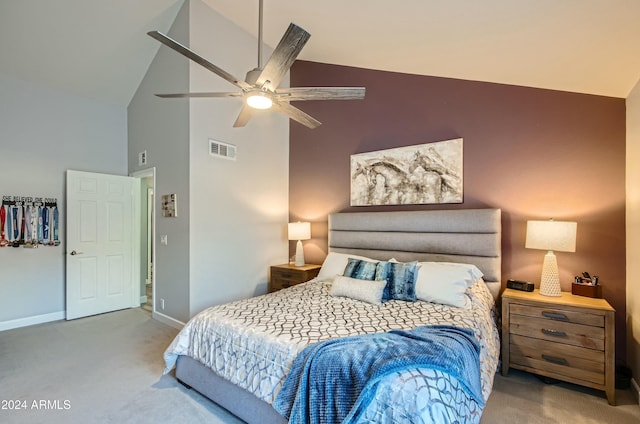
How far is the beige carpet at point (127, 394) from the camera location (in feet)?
7.14

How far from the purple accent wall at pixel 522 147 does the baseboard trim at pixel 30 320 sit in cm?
423

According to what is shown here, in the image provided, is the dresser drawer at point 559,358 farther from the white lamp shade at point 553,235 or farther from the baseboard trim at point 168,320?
the baseboard trim at point 168,320

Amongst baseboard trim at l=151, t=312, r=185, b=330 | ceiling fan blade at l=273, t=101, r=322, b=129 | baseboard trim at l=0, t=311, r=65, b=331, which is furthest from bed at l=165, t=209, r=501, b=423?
baseboard trim at l=0, t=311, r=65, b=331

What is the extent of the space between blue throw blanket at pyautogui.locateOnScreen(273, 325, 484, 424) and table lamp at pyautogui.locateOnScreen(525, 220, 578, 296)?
1365mm

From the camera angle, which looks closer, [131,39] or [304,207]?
[131,39]

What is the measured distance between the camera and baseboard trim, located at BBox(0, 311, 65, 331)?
3.86 meters

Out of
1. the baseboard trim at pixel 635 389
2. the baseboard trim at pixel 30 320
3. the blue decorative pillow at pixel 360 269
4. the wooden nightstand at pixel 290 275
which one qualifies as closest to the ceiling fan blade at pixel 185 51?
the blue decorative pillow at pixel 360 269

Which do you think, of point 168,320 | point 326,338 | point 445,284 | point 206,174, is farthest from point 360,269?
point 168,320

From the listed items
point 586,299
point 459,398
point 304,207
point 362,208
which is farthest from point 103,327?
point 586,299

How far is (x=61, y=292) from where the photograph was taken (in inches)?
170

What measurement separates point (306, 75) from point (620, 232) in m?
4.14

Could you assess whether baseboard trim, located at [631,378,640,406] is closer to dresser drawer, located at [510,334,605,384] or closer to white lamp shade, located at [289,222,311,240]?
dresser drawer, located at [510,334,605,384]

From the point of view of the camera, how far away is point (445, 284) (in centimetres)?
269

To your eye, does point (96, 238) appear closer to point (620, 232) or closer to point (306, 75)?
point (306, 75)
